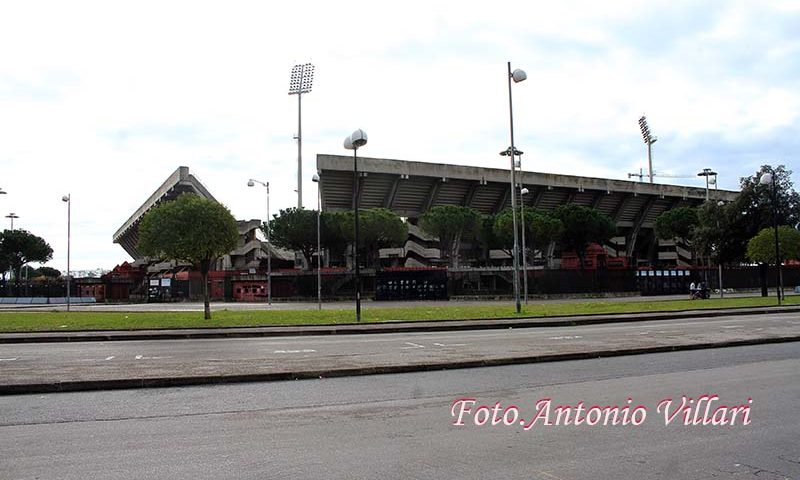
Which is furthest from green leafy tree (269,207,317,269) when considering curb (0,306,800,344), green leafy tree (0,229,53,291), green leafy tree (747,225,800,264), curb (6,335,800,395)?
curb (6,335,800,395)

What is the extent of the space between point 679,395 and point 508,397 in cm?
221

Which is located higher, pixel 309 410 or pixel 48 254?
pixel 48 254

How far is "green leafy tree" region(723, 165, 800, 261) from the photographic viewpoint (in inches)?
1687

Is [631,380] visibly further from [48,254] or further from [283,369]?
[48,254]

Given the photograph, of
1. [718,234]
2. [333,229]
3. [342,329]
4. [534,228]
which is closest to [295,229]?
[333,229]

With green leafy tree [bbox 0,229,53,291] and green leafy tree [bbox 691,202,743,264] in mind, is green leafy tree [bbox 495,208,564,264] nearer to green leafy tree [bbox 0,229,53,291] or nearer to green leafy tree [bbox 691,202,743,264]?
green leafy tree [bbox 691,202,743,264]

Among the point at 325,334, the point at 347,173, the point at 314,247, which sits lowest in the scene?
the point at 325,334

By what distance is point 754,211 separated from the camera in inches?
1706

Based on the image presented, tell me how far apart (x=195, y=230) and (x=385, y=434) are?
20794mm

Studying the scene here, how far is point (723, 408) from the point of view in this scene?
758 centimetres

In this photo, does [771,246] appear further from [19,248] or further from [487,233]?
[19,248]

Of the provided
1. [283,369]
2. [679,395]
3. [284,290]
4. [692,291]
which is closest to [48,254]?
[284,290]

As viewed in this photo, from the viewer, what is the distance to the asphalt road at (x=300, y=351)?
1087 centimetres

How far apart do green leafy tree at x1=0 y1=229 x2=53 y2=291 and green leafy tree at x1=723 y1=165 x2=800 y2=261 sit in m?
72.4
